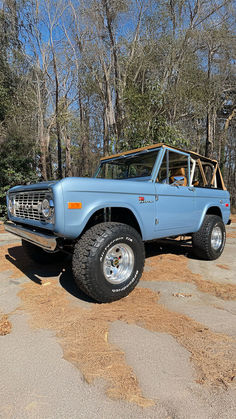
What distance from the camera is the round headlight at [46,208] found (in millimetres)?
2542

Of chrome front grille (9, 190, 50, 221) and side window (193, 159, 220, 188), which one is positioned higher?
side window (193, 159, 220, 188)

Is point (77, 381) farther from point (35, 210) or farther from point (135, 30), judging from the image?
point (135, 30)

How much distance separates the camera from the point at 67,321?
227 cm

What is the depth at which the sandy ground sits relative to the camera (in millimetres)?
1378

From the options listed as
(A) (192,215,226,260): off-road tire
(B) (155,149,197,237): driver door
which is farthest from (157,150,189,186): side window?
(A) (192,215,226,260): off-road tire

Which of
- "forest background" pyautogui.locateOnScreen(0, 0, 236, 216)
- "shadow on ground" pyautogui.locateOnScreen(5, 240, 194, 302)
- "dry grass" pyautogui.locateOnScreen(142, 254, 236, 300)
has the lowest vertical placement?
"dry grass" pyautogui.locateOnScreen(142, 254, 236, 300)

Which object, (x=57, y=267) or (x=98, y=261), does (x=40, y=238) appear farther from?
(x=57, y=267)

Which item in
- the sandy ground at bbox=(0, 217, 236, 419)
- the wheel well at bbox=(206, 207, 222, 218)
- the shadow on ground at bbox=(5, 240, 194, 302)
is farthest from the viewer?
the wheel well at bbox=(206, 207, 222, 218)

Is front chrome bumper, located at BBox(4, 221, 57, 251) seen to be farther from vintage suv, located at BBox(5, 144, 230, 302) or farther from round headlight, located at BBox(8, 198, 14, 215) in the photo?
round headlight, located at BBox(8, 198, 14, 215)

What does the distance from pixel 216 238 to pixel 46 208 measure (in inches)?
139

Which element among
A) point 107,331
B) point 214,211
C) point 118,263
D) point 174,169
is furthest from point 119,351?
point 214,211

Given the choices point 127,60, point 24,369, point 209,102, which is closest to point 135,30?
point 127,60

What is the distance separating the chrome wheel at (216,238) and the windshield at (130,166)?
1.86 metres

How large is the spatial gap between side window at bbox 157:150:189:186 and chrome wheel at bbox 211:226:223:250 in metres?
1.21
